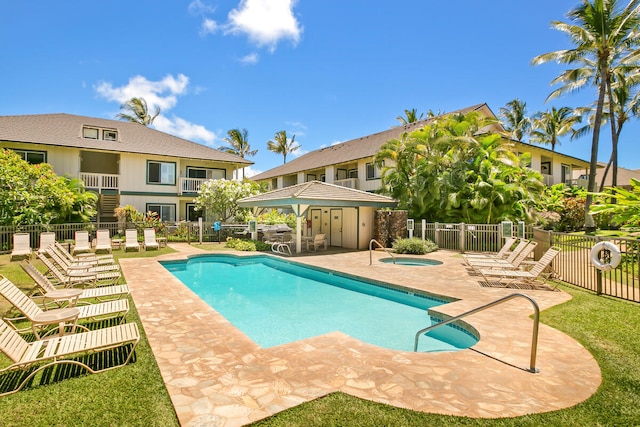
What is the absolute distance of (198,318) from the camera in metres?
6.47

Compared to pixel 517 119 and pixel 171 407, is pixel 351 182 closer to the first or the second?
pixel 171 407

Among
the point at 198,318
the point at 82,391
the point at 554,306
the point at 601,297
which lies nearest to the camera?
the point at 82,391

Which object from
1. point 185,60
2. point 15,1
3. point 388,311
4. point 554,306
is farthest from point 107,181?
point 554,306

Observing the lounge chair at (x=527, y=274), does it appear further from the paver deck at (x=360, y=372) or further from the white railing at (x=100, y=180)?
the white railing at (x=100, y=180)

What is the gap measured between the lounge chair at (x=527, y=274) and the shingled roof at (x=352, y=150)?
15463 mm

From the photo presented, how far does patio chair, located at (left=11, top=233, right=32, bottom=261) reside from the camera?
1326 centimetres

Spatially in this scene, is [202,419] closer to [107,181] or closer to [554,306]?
[554,306]

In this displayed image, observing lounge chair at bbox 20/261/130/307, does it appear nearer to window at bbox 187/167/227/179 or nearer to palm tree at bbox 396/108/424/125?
window at bbox 187/167/227/179

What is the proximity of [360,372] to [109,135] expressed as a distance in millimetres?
28040

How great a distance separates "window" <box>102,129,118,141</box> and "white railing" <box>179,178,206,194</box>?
5904mm

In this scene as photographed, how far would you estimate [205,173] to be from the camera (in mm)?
27844

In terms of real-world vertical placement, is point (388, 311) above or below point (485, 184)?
below

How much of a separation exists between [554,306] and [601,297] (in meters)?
1.77

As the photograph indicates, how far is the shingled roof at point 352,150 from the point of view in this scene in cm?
2608
